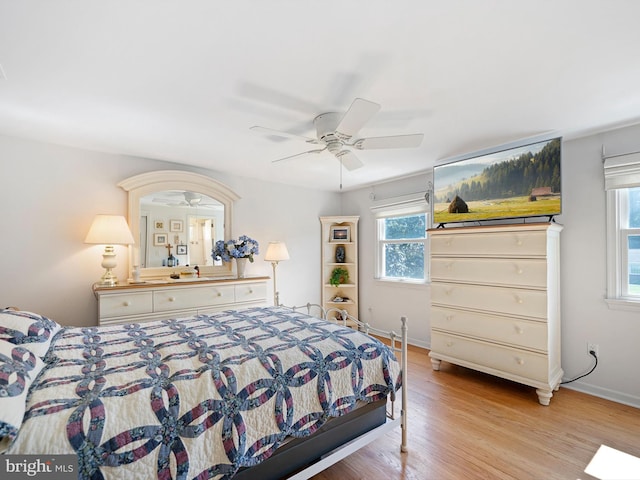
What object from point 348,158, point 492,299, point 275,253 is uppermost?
point 348,158

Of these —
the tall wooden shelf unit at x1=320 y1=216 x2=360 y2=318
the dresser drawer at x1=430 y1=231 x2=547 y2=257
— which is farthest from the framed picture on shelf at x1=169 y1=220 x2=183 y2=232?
the dresser drawer at x1=430 y1=231 x2=547 y2=257

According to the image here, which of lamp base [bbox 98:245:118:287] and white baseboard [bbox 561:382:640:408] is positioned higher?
lamp base [bbox 98:245:118:287]

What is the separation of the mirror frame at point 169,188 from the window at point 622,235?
3.92 meters

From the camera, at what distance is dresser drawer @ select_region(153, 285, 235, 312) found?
3129 millimetres

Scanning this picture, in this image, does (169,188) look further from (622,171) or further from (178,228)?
(622,171)

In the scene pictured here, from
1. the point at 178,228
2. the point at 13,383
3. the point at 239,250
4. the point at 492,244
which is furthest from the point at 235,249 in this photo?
the point at 492,244

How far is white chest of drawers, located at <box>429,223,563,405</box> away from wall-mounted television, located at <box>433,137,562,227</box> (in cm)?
22

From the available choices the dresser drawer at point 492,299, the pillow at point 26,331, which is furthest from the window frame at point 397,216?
the pillow at point 26,331

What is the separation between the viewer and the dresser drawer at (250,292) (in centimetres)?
366

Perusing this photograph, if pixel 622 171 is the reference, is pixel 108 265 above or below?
below

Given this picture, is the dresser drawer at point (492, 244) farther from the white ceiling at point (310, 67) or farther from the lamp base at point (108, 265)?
the lamp base at point (108, 265)

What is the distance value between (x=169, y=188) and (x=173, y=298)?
4.29 ft

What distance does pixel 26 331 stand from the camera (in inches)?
62.9

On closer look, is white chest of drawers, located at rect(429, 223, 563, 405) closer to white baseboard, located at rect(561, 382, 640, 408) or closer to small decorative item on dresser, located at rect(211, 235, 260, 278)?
white baseboard, located at rect(561, 382, 640, 408)
